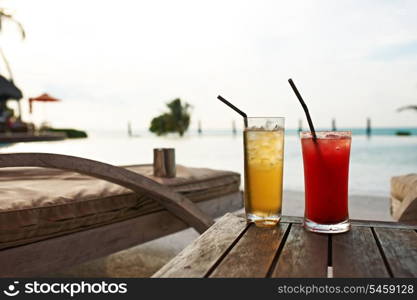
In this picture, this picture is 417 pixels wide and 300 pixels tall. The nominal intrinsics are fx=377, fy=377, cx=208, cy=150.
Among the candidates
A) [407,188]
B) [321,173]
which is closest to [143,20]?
[407,188]

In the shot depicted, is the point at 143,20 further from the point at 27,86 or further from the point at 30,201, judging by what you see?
the point at 27,86

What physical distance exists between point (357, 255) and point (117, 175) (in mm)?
982

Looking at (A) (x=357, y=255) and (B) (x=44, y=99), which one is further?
(B) (x=44, y=99)

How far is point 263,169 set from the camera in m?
0.89

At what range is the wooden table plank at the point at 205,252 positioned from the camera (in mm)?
635

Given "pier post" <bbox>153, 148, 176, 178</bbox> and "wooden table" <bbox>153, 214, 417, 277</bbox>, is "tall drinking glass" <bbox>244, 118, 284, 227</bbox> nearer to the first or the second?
"wooden table" <bbox>153, 214, 417, 277</bbox>

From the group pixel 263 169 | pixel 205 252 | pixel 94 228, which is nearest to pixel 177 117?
pixel 94 228

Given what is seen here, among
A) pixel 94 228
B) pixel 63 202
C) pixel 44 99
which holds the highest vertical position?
pixel 44 99

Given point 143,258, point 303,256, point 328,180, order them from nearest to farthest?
1. point 303,256
2. point 328,180
3. point 143,258

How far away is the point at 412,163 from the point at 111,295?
26.4ft

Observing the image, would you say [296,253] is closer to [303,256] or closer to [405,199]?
[303,256]

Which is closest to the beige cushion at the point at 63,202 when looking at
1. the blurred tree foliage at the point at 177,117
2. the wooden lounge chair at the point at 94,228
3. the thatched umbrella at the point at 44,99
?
the wooden lounge chair at the point at 94,228

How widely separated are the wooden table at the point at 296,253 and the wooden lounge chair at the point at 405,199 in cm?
65

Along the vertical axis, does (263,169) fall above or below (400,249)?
above
